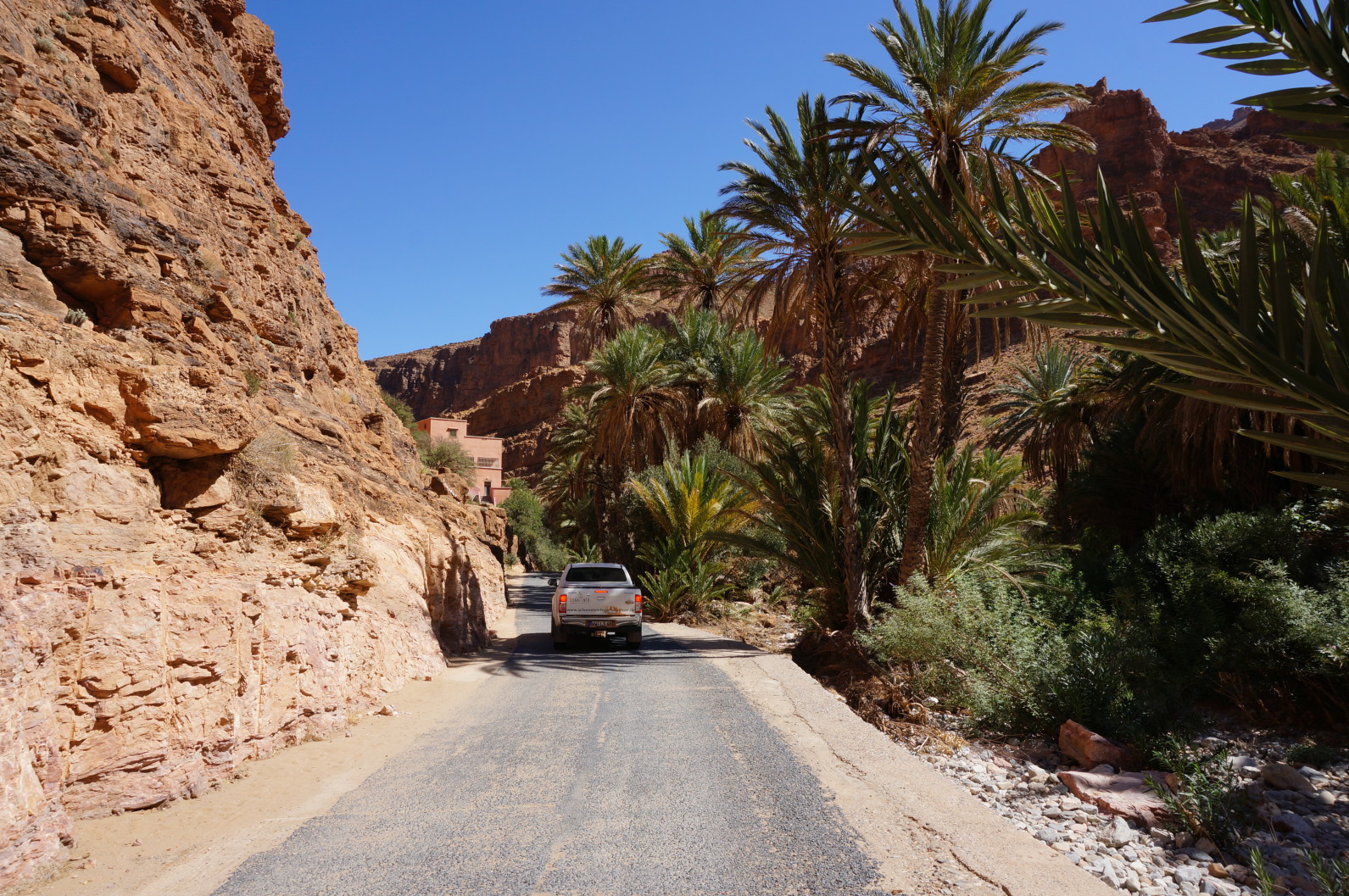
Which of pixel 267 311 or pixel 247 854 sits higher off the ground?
pixel 267 311

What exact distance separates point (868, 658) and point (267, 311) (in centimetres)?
1136

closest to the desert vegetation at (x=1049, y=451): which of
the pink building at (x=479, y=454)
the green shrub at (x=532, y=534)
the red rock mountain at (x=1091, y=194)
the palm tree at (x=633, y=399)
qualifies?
the palm tree at (x=633, y=399)

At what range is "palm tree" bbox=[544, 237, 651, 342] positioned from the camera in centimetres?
2884

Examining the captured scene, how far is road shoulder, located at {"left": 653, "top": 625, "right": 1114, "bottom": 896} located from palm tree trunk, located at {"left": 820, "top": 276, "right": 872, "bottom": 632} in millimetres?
5060

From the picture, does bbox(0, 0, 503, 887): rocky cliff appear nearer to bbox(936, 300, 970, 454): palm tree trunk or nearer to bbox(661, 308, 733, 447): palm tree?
bbox(936, 300, 970, 454): palm tree trunk

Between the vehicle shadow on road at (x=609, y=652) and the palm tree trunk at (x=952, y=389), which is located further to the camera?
the palm tree trunk at (x=952, y=389)

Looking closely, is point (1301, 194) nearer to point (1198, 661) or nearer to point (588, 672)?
point (1198, 661)

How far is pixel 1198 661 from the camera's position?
29.6 ft

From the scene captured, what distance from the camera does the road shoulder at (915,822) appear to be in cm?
404

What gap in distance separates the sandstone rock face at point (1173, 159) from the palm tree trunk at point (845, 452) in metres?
54.9

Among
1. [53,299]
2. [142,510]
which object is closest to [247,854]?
[142,510]

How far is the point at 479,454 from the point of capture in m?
62.3

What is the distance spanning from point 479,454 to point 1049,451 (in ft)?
159

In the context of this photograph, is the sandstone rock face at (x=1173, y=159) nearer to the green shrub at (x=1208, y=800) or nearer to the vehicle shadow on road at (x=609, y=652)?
the vehicle shadow on road at (x=609, y=652)
